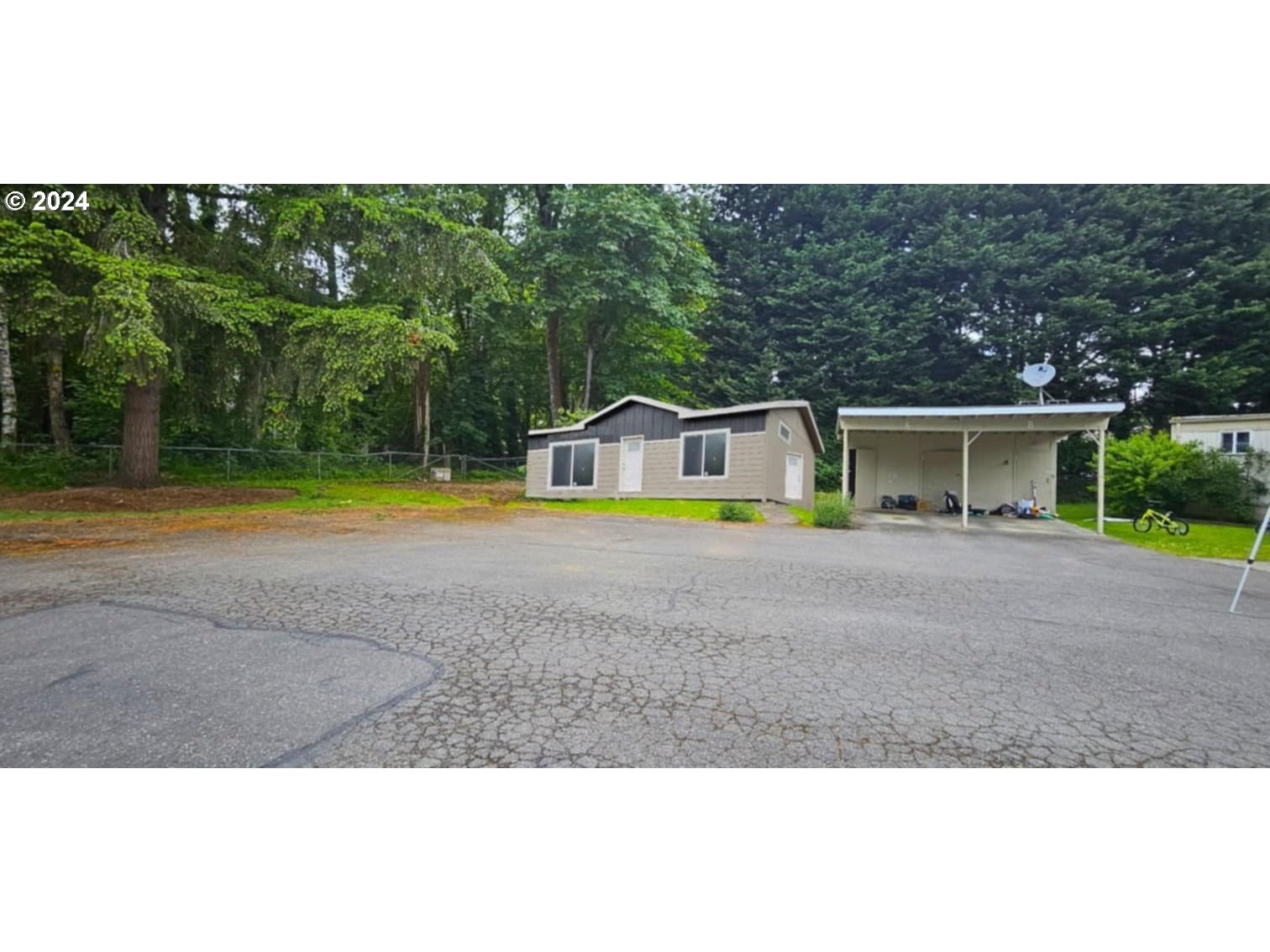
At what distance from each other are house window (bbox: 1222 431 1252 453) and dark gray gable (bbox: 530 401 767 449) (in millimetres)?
11321

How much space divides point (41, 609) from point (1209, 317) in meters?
16.8

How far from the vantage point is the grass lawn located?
5949 millimetres

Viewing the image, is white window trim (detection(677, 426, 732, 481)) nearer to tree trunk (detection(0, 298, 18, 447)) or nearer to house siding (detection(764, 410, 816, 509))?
house siding (detection(764, 410, 816, 509))

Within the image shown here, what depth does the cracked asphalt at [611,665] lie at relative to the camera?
144cm

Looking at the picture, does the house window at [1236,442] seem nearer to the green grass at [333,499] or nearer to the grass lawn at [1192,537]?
the grass lawn at [1192,537]

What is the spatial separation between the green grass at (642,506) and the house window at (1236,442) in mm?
11964

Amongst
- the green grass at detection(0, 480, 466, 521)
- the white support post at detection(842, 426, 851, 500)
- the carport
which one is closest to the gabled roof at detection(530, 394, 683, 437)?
the green grass at detection(0, 480, 466, 521)

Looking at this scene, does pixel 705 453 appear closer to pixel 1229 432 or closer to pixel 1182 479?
pixel 1182 479

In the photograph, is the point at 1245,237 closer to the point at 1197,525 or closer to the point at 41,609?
the point at 1197,525

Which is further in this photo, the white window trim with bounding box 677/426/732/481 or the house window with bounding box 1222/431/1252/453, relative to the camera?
the house window with bounding box 1222/431/1252/453

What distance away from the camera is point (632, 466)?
909cm

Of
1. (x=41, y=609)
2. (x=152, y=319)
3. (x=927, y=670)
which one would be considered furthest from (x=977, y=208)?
(x=152, y=319)

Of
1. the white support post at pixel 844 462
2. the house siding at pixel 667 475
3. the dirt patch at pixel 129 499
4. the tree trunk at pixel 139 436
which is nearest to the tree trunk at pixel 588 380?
the house siding at pixel 667 475

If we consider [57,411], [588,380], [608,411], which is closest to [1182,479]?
[608,411]
